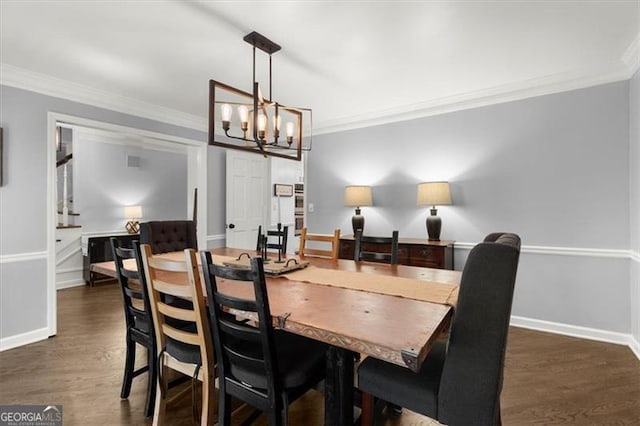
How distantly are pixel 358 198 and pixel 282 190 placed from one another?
263 centimetres

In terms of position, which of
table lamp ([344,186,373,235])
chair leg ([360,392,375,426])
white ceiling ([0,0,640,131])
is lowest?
chair leg ([360,392,375,426])

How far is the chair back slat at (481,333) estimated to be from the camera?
1081mm

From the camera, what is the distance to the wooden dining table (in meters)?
1.03

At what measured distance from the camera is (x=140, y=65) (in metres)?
2.74

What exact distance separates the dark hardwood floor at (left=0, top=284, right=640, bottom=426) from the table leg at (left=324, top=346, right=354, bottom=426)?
1.95 feet

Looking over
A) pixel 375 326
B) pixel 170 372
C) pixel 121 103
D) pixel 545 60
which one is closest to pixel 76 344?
pixel 170 372

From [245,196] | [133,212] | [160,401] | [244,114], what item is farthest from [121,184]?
[160,401]

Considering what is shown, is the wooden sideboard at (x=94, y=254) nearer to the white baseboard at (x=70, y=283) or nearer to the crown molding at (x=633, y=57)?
the white baseboard at (x=70, y=283)

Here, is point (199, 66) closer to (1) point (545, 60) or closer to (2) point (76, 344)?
(2) point (76, 344)

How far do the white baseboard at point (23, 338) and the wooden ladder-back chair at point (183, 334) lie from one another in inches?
83.5

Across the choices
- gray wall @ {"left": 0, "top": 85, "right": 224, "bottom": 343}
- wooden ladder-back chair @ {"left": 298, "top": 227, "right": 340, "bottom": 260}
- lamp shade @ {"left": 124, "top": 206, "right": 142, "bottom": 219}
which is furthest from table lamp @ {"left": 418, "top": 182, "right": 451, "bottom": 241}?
lamp shade @ {"left": 124, "top": 206, "right": 142, "bottom": 219}

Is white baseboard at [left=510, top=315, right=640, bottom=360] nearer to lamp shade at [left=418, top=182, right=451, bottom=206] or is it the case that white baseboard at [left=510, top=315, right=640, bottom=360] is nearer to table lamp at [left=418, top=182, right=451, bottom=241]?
table lamp at [left=418, top=182, right=451, bottom=241]

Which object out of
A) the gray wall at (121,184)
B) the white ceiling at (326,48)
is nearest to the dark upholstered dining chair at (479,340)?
the white ceiling at (326,48)

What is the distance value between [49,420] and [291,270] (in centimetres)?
162
